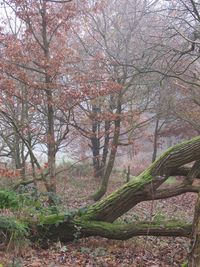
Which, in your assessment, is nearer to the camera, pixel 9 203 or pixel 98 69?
pixel 9 203

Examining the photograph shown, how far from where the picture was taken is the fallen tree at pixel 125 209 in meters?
6.68

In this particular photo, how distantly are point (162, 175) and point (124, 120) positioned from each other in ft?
25.6

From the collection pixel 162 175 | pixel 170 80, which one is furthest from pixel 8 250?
pixel 170 80

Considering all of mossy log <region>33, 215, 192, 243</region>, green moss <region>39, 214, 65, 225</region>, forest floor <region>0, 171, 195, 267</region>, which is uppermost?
green moss <region>39, 214, 65, 225</region>

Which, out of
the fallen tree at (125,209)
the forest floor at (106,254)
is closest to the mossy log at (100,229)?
the fallen tree at (125,209)

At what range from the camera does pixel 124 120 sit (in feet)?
48.4

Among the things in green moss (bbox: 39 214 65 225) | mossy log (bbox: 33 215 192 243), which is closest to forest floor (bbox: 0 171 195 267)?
mossy log (bbox: 33 215 192 243)

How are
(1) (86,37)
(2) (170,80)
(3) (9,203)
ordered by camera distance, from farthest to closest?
(2) (170,80), (1) (86,37), (3) (9,203)

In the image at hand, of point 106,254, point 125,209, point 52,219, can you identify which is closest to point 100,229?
point 106,254

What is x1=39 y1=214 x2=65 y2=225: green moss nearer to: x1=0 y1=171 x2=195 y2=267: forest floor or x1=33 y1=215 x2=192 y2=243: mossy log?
x1=33 y1=215 x2=192 y2=243: mossy log

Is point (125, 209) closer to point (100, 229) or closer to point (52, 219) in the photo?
point (100, 229)

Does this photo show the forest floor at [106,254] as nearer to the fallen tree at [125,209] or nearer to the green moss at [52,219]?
the fallen tree at [125,209]

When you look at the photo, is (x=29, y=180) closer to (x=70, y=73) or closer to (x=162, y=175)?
(x=70, y=73)

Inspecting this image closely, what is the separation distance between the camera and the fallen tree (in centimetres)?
668
